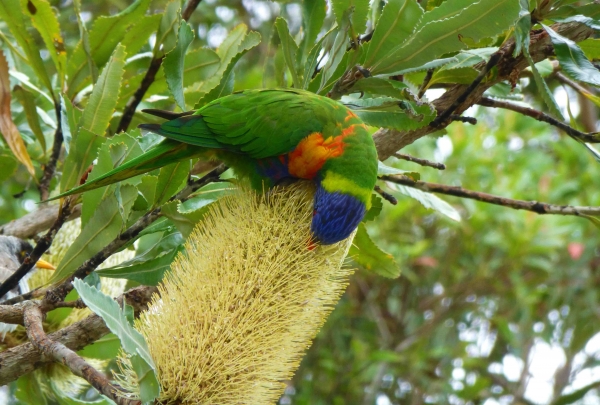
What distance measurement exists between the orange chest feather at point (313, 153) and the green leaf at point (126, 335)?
65 cm

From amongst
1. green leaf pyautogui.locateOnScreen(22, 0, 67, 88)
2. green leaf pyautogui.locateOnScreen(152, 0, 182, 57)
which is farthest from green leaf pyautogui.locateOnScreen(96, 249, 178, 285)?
green leaf pyautogui.locateOnScreen(22, 0, 67, 88)

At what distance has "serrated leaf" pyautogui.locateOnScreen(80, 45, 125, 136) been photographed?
1.60 meters

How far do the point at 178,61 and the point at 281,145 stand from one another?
13.3 inches

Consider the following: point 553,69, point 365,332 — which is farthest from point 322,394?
point 553,69

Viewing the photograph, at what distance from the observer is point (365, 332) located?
14.6 ft

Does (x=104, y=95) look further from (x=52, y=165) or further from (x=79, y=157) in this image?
(x=52, y=165)

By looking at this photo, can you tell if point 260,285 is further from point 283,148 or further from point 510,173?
point 510,173

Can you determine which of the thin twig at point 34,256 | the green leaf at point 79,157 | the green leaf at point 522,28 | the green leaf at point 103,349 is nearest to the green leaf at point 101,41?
the green leaf at point 79,157

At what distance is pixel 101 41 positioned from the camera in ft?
6.35

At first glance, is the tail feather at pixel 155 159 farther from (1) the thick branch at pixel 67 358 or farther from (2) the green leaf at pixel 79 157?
(1) the thick branch at pixel 67 358

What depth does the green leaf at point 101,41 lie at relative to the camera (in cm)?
191

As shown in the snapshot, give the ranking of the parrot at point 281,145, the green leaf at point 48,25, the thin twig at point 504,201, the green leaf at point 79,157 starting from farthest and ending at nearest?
the green leaf at point 48,25, the thin twig at point 504,201, the green leaf at point 79,157, the parrot at point 281,145

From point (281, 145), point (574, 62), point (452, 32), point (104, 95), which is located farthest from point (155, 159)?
point (574, 62)

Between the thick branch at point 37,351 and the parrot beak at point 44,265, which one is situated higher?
the parrot beak at point 44,265
